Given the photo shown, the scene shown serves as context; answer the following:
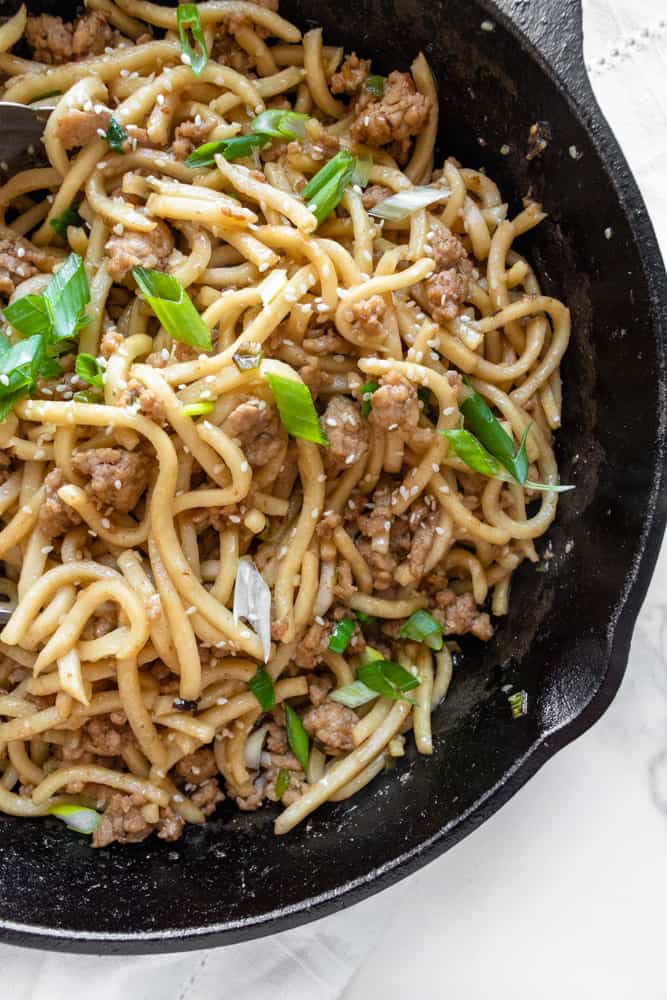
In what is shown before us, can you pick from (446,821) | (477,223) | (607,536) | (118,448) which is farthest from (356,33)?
(446,821)

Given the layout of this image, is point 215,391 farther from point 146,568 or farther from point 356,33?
point 356,33

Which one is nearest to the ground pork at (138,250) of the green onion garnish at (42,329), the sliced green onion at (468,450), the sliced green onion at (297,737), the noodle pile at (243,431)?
the noodle pile at (243,431)

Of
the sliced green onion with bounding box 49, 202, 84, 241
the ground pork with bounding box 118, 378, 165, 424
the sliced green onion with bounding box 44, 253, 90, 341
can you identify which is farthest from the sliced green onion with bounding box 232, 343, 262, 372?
the sliced green onion with bounding box 49, 202, 84, 241

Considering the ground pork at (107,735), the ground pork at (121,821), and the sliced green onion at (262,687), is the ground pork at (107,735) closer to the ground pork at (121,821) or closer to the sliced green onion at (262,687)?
the ground pork at (121,821)

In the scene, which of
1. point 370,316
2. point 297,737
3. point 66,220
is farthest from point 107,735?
point 66,220

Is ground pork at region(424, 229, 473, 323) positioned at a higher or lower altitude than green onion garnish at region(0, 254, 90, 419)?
higher

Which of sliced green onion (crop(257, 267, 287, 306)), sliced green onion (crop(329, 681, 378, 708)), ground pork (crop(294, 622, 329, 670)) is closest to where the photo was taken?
sliced green onion (crop(257, 267, 287, 306))

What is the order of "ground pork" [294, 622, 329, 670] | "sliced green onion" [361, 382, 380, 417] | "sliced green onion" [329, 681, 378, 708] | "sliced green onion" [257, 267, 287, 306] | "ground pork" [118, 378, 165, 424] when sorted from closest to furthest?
"ground pork" [118, 378, 165, 424] < "sliced green onion" [257, 267, 287, 306] < "sliced green onion" [361, 382, 380, 417] < "ground pork" [294, 622, 329, 670] < "sliced green onion" [329, 681, 378, 708]

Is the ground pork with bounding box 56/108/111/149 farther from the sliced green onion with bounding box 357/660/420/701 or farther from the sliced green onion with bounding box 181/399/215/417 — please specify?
the sliced green onion with bounding box 357/660/420/701
